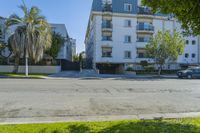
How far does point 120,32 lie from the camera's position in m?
44.8

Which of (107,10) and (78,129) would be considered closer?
(78,129)

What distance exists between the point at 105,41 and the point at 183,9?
3836cm

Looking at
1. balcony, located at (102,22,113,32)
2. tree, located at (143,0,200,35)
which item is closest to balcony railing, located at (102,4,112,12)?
balcony, located at (102,22,113,32)

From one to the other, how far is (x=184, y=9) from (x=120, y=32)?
3948 cm

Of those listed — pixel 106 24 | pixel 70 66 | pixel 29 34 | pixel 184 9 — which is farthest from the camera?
pixel 70 66

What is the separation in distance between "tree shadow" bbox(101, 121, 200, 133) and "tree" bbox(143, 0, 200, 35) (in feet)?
8.83

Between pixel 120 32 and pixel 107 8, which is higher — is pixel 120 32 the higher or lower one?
the lower one

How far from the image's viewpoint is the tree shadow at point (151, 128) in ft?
19.4

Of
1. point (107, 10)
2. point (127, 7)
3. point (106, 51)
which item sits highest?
point (127, 7)

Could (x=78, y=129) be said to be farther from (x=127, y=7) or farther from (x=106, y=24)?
(x=127, y=7)

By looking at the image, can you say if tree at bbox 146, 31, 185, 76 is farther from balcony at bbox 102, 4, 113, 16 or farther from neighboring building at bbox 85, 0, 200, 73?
balcony at bbox 102, 4, 113, 16

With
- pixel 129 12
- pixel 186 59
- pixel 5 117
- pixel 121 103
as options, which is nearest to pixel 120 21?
pixel 129 12

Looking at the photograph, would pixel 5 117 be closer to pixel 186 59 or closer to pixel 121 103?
pixel 121 103

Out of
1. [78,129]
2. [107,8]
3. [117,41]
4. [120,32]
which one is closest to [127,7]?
[107,8]
